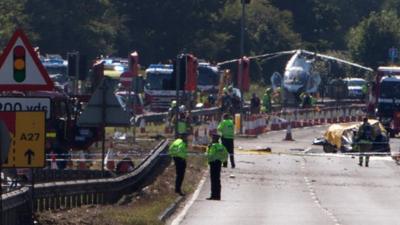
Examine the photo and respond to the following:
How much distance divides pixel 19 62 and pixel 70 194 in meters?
6.88

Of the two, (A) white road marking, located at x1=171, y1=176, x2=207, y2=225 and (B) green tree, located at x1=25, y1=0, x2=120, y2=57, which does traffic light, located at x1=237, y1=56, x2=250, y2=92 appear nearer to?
(B) green tree, located at x1=25, y1=0, x2=120, y2=57

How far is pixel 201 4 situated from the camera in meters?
100

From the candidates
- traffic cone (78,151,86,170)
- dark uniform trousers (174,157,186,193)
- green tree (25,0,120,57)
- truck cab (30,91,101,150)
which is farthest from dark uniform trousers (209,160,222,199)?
green tree (25,0,120,57)

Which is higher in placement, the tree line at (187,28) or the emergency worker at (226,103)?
the tree line at (187,28)

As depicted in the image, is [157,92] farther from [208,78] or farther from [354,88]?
[354,88]

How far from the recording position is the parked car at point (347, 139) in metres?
48.5

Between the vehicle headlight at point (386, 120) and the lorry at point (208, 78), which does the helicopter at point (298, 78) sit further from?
the vehicle headlight at point (386, 120)

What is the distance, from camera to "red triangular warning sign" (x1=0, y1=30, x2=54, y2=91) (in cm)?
1736

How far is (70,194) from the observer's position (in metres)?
24.2

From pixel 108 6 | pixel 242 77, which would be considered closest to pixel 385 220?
pixel 242 77

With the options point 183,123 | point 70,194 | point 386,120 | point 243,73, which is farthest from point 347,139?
point 70,194

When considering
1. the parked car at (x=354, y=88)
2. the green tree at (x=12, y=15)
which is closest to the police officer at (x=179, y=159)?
the green tree at (x=12, y=15)

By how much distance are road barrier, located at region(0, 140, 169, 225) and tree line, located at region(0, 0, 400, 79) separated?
146ft

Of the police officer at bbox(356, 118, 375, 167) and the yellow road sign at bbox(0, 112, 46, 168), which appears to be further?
the police officer at bbox(356, 118, 375, 167)
